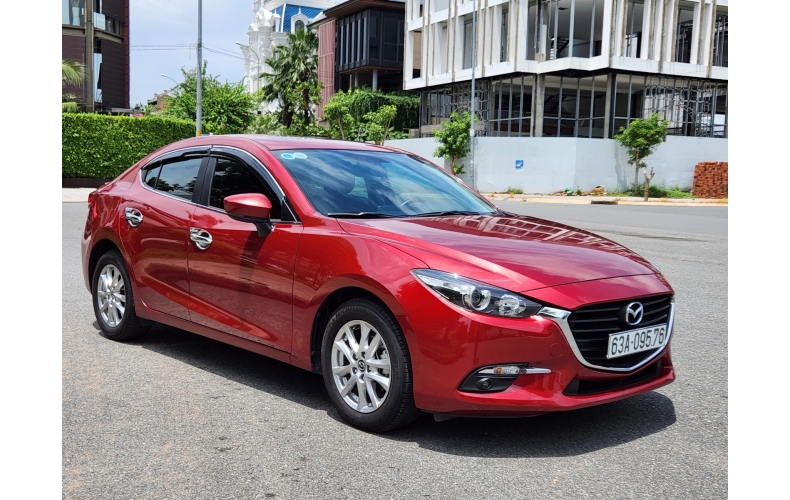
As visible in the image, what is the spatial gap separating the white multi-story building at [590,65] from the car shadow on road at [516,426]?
3765cm

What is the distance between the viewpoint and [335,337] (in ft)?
14.8

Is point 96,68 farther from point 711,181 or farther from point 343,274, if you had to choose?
point 343,274

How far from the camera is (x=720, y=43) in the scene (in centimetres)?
4466

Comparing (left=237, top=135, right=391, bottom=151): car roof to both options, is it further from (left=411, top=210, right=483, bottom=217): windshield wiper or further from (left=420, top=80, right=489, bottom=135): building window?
(left=420, top=80, right=489, bottom=135): building window

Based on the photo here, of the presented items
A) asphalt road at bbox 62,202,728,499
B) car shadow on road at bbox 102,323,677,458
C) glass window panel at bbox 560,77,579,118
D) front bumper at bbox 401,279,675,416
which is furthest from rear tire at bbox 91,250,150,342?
glass window panel at bbox 560,77,579,118

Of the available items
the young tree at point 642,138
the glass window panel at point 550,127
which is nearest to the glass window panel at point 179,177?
the young tree at point 642,138

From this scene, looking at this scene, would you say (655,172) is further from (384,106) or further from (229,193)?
(229,193)

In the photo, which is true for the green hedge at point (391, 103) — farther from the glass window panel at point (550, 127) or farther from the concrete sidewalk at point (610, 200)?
the concrete sidewalk at point (610, 200)

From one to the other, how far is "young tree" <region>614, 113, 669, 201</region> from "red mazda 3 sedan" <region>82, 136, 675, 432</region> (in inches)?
1366

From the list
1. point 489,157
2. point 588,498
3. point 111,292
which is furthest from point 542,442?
point 489,157

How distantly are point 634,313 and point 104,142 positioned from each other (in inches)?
1343

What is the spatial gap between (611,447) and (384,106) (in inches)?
2111

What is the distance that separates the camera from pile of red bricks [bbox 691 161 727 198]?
134 feet

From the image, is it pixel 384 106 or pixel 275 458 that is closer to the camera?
pixel 275 458
